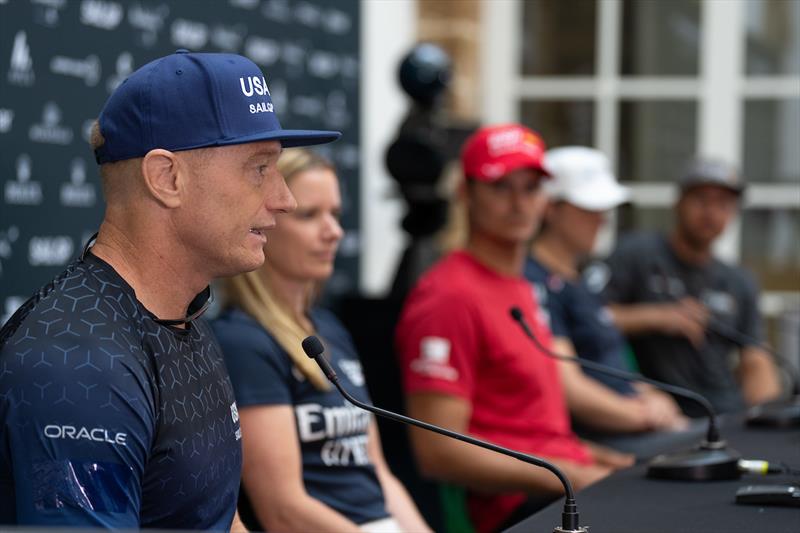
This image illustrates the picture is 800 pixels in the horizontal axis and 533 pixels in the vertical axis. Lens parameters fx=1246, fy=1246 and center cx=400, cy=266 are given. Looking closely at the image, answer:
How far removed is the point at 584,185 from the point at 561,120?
135cm

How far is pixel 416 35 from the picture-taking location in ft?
15.6

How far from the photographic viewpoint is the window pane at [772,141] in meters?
5.16

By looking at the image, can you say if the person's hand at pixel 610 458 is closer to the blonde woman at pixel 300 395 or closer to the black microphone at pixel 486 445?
the blonde woman at pixel 300 395

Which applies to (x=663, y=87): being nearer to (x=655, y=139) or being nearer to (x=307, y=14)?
(x=655, y=139)

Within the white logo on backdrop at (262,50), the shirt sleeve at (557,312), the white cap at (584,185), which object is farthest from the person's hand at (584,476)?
the white logo on backdrop at (262,50)

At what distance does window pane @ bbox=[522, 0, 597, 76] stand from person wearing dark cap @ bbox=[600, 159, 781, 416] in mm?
1000

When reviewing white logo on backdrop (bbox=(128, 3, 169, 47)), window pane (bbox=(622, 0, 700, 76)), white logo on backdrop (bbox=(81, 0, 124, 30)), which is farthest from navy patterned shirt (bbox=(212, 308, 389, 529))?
window pane (bbox=(622, 0, 700, 76))

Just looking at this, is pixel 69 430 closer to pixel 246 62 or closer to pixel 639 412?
pixel 246 62

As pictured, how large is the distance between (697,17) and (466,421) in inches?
117

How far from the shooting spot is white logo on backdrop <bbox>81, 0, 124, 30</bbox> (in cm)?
270

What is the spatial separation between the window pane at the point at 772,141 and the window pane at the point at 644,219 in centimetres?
38

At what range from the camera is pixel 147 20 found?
9.63 ft

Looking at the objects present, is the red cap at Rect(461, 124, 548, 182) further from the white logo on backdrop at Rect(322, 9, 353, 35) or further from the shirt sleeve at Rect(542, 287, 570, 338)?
the white logo on backdrop at Rect(322, 9, 353, 35)

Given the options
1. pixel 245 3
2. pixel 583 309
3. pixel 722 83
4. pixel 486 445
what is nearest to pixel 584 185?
pixel 583 309
